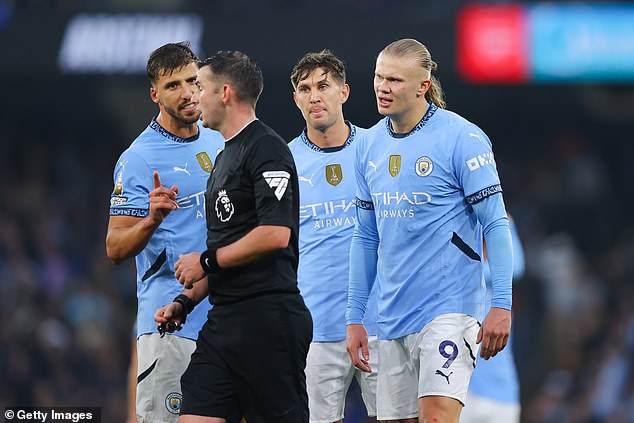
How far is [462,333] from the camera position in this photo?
20.1 feet

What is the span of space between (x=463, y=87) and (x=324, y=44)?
328 centimetres

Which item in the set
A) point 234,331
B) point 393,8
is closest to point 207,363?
point 234,331

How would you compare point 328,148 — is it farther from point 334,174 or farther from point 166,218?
point 166,218

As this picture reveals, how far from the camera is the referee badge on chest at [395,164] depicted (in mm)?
6355

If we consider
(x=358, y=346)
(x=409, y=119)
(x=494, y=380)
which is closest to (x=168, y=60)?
(x=409, y=119)

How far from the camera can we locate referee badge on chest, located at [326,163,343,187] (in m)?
7.52

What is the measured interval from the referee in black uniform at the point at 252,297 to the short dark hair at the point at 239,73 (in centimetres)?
20

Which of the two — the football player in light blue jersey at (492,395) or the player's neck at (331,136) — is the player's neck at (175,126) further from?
the football player in light blue jersey at (492,395)

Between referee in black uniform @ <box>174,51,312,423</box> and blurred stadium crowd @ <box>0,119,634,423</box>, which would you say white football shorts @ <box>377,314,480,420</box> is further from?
blurred stadium crowd @ <box>0,119,634,423</box>

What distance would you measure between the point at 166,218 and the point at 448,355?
1706 millimetres

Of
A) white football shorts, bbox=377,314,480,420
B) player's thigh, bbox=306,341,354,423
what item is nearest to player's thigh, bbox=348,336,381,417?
player's thigh, bbox=306,341,354,423

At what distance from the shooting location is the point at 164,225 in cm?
651

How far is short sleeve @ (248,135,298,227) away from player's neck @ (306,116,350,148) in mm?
1976

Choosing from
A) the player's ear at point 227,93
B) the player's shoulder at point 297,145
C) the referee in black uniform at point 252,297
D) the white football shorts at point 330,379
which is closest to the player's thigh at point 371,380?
the white football shorts at point 330,379
